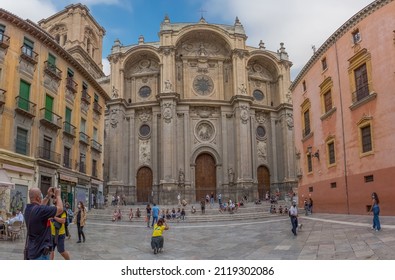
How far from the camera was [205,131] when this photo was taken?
38.6m

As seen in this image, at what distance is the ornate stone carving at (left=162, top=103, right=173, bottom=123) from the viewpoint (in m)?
36.1

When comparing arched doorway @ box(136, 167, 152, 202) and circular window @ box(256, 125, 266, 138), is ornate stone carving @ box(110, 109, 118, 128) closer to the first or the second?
arched doorway @ box(136, 167, 152, 202)

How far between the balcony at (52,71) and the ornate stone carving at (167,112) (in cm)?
1623

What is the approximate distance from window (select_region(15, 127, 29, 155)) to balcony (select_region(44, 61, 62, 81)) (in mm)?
3774

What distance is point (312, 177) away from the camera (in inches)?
888

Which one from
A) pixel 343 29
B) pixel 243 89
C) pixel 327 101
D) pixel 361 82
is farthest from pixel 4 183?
pixel 243 89

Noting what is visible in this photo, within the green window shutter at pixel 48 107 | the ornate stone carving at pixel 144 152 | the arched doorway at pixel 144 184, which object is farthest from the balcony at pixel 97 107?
the arched doorway at pixel 144 184

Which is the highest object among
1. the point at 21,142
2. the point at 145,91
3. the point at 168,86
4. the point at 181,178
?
the point at 145,91

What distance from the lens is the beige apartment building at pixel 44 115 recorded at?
53.2 feet

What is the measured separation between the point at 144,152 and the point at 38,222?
1327 inches

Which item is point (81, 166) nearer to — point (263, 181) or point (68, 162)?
point (68, 162)

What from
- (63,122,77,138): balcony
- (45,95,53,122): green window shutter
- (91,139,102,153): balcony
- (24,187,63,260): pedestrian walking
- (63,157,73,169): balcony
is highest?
(45,95,53,122): green window shutter

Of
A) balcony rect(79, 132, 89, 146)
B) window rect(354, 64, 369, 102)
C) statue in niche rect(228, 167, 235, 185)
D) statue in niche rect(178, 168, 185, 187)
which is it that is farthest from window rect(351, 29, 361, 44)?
statue in niche rect(178, 168, 185, 187)
